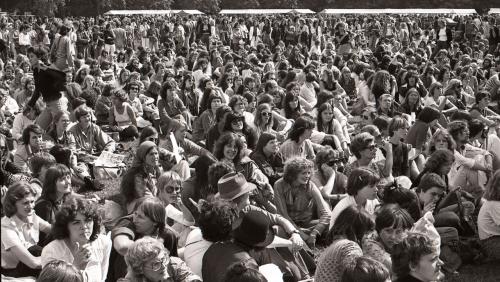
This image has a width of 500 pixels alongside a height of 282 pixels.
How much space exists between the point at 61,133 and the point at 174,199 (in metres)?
3.71

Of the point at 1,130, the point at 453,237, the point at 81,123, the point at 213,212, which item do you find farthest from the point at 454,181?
the point at 1,130

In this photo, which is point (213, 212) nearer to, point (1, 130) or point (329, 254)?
point (329, 254)

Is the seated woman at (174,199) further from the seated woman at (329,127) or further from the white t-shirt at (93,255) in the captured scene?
the seated woman at (329,127)

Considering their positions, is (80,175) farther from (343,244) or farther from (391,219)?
(343,244)

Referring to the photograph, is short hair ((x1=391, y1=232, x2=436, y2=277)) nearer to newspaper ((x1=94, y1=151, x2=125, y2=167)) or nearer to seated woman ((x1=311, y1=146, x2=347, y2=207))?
seated woman ((x1=311, y1=146, x2=347, y2=207))

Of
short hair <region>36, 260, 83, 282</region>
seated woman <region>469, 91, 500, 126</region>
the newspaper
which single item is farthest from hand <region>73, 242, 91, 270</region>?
seated woman <region>469, 91, 500, 126</region>

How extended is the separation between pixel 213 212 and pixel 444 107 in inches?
340

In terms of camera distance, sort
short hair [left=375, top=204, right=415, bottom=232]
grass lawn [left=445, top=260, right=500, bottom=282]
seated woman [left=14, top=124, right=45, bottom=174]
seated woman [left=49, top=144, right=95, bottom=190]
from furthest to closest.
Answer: seated woman [left=49, top=144, right=95, bottom=190], seated woman [left=14, top=124, right=45, bottom=174], grass lawn [left=445, top=260, right=500, bottom=282], short hair [left=375, top=204, right=415, bottom=232]

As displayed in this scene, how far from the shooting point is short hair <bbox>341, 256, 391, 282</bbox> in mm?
3818

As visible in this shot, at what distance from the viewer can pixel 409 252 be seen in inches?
172

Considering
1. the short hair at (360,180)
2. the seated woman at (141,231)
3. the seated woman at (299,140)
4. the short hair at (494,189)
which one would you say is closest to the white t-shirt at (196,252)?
the seated woman at (141,231)

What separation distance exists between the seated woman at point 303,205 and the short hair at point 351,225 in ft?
5.71

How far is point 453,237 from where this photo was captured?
21.2 feet

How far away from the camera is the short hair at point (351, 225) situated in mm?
4688
